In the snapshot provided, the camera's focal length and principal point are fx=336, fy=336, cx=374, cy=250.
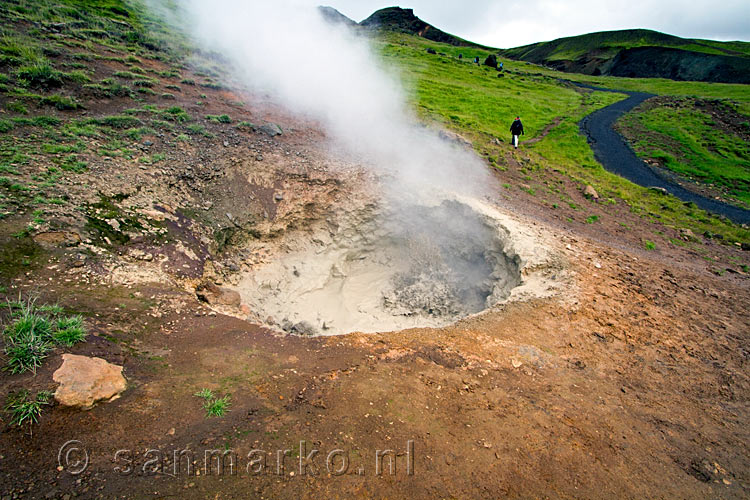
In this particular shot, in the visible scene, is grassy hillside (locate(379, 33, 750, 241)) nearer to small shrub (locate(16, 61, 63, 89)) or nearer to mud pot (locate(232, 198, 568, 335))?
mud pot (locate(232, 198, 568, 335))

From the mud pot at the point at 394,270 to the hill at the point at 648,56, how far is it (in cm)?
6190

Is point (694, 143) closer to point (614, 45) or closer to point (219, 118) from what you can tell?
point (219, 118)

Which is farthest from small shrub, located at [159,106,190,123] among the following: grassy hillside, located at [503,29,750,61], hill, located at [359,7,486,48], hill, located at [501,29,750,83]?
hill, located at [359,7,486,48]

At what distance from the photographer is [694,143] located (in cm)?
2108

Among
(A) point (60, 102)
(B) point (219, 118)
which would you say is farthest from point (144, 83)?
(B) point (219, 118)

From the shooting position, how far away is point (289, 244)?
957cm

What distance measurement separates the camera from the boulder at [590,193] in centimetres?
1351

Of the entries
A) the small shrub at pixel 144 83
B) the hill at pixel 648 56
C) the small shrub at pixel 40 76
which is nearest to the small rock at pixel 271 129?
the small shrub at pixel 144 83

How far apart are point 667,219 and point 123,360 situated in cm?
1682

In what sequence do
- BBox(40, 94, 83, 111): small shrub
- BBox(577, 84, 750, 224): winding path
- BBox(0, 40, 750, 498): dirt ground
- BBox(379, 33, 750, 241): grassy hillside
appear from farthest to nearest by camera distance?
1. BBox(577, 84, 750, 224): winding path
2. BBox(379, 33, 750, 241): grassy hillside
3. BBox(40, 94, 83, 111): small shrub
4. BBox(0, 40, 750, 498): dirt ground

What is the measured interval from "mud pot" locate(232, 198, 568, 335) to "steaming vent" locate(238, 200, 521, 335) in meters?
0.03

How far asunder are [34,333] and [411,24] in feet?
292

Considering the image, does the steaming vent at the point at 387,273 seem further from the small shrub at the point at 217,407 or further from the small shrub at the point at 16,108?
the small shrub at the point at 16,108

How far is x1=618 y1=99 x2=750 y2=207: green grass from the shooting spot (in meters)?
17.7
